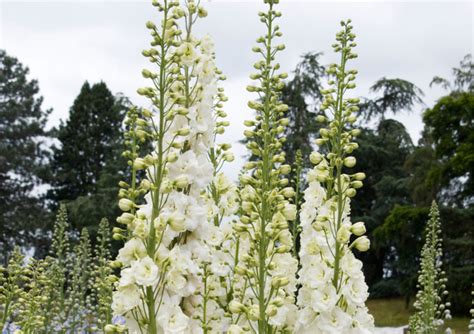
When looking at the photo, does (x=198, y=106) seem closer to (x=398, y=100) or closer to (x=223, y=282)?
(x=223, y=282)

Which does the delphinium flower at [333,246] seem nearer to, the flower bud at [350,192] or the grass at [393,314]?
the flower bud at [350,192]

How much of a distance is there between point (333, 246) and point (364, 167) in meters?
26.5

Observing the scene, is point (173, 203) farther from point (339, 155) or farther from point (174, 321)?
point (339, 155)

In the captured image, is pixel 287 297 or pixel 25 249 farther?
pixel 25 249

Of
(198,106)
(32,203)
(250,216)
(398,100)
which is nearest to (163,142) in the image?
(198,106)

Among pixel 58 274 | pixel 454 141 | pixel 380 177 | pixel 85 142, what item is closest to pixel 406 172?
pixel 380 177

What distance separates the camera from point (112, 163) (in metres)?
28.2

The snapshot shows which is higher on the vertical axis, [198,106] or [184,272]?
[198,106]

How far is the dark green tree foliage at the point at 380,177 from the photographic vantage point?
26562 mm

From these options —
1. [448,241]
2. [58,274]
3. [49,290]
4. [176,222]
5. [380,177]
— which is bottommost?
[176,222]

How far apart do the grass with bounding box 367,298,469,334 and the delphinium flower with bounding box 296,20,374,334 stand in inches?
582

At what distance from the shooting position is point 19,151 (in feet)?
116

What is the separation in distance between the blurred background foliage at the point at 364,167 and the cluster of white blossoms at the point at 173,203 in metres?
15.0

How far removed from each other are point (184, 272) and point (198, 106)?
642 millimetres
